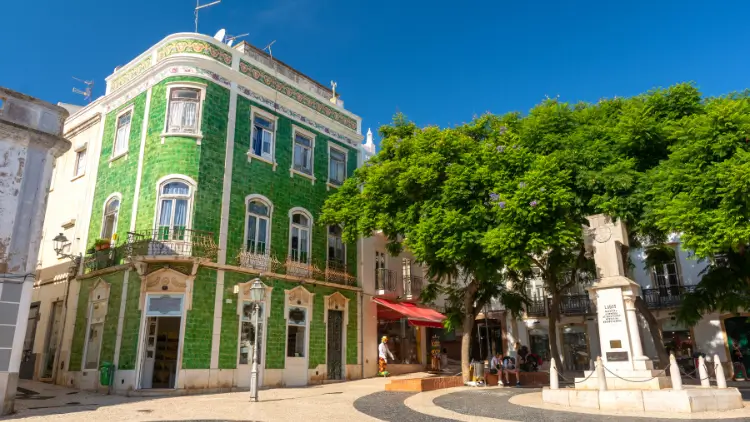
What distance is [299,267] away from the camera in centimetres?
1973

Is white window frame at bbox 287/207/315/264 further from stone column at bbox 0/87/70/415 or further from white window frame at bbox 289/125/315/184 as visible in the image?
stone column at bbox 0/87/70/415

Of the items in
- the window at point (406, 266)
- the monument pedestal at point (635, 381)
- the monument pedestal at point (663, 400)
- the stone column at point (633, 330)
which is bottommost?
the monument pedestal at point (663, 400)

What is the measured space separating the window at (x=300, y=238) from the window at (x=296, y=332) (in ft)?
6.54

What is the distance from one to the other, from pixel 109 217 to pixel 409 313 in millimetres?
12209

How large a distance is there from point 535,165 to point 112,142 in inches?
604

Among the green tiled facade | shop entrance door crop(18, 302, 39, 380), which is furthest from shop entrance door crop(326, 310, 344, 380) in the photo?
shop entrance door crop(18, 302, 39, 380)

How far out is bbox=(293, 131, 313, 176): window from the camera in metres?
21.2

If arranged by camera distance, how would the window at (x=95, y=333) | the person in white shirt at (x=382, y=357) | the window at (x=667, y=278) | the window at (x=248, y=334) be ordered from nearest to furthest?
the window at (x=95, y=333), the window at (x=248, y=334), the person in white shirt at (x=382, y=357), the window at (x=667, y=278)

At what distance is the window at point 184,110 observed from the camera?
701 inches

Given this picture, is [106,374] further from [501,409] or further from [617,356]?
[617,356]

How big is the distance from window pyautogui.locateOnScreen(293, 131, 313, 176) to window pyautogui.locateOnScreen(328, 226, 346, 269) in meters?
2.62

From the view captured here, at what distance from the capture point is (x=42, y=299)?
20.8 metres

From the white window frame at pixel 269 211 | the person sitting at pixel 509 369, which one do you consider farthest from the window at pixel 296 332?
the person sitting at pixel 509 369

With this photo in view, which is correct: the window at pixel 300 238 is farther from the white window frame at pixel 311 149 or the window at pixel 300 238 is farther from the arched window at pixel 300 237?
the white window frame at pixel 311 149
